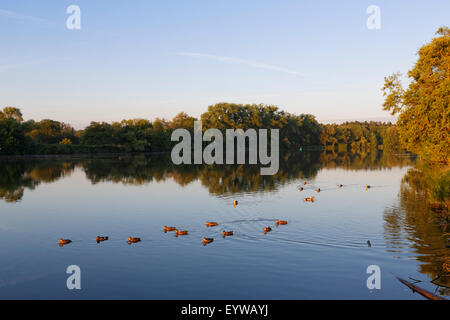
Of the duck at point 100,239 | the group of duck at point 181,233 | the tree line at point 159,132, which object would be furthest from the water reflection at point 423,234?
the tree line at point 159,132

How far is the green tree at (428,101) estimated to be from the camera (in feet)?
101

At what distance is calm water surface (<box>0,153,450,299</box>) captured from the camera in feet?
41.9

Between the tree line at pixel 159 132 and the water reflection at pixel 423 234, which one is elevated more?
the tree line at pixel 159 132

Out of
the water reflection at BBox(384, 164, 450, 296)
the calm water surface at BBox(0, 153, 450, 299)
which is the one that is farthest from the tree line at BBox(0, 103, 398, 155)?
the calm water surface at BBox(0, 153, 450, 299)

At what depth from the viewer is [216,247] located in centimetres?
1736

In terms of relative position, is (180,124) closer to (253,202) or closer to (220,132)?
(220,132)

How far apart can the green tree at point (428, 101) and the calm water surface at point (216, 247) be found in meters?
6.42

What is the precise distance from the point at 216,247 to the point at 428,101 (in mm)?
25182

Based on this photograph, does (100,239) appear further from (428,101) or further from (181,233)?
(428,101)

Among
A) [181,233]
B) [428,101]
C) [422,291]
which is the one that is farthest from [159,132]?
[422,291]

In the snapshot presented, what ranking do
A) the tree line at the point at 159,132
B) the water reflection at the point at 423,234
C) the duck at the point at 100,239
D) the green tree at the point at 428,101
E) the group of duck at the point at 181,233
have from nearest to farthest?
the water reflection at the point at 423,234, the group of duck at the point at 181,233, the duck at the point at 100,239, the green tree at the point at 428,101, the tree line at the point at 159,132

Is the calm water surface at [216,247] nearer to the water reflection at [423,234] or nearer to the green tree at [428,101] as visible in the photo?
the water reflection at [423,234]

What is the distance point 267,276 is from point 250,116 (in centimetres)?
13333
